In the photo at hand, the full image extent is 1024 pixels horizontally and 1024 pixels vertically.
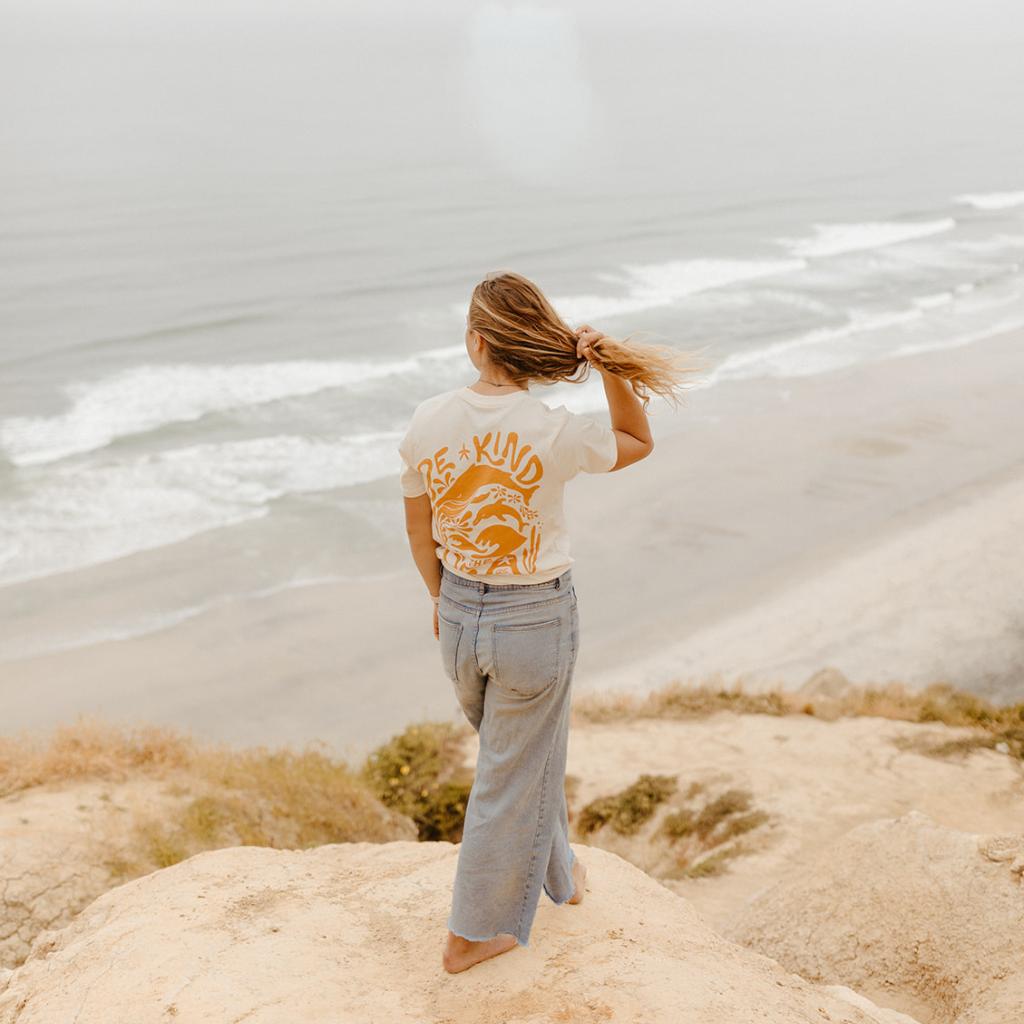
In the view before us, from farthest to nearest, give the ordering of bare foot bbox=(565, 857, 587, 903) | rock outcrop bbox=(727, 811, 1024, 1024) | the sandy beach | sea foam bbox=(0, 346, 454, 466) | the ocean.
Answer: sea foam bbox=(0, 346, 454, 466), the ocean, the sandy beach, rock outcrop bbox=(727, 811, 1024, 1024), bare foot bbox=(565, 857, 587, 903)

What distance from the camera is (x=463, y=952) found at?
354cm

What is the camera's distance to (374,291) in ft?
102

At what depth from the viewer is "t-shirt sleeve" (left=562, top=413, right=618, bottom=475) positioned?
3121 millimetres

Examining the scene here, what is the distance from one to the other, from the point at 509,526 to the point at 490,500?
0.10m

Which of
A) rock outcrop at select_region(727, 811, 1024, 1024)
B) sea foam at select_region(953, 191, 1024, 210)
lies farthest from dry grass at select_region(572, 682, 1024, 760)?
sea foam at select_region(953, 191, 1024, 210)

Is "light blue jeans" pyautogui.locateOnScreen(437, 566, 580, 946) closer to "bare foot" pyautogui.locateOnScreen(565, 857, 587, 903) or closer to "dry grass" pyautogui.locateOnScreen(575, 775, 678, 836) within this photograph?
"bare foot" pyautogui.locateOnScreen(565, 857, 587, 903)

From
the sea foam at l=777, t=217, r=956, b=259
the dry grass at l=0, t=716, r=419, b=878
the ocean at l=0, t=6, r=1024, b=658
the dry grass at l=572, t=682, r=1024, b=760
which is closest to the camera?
the dry grass at l=0, t=716, r=419, b=878

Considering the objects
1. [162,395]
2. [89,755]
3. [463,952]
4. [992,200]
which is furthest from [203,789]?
[992,200]

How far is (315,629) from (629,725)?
4937 mm

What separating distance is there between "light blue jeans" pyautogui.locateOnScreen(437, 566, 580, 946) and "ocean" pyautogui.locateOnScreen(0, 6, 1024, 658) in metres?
0.93

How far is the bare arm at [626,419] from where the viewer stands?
3.18 meters

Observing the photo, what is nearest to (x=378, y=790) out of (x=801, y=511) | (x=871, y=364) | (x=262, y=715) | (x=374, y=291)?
(x=262, y=715)

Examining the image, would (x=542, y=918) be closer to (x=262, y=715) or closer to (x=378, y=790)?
(x=378, y=790)

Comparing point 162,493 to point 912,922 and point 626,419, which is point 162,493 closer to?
point 912,922
